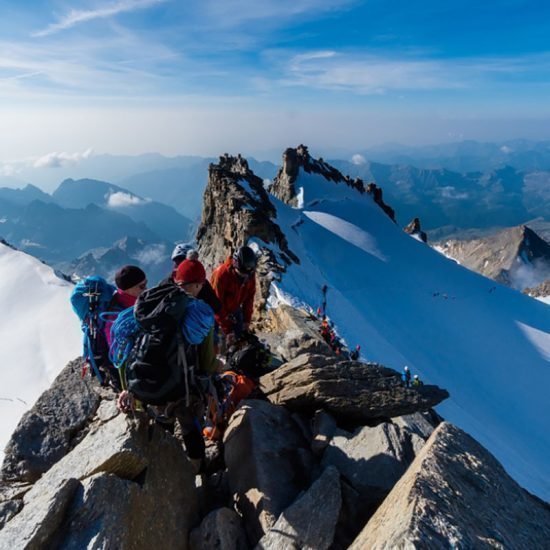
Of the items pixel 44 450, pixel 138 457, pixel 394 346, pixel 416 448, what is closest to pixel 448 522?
pixel 416 448

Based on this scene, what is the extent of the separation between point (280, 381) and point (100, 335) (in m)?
3.33

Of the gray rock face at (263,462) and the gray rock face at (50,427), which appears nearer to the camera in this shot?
the gray rock face at (263,462)

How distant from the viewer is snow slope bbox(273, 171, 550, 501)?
986 inches

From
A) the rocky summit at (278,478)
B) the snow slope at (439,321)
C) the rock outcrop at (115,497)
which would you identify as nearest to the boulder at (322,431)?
the rocky summit at (278,478)

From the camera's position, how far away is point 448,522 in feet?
13.0

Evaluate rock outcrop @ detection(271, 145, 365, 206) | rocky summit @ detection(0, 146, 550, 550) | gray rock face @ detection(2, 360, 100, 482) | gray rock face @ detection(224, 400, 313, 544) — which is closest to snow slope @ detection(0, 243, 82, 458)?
gray rock face @ detection(2, 360, 100, 482)

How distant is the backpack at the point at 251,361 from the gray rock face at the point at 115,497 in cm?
295

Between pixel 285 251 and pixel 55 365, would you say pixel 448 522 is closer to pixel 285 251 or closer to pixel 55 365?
pixel 55 365

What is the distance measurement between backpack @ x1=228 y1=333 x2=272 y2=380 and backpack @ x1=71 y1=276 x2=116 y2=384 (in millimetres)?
2933

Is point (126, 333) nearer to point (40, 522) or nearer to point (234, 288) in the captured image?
point (40, 522)

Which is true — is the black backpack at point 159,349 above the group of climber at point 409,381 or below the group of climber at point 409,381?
above

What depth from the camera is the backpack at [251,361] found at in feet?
28.1

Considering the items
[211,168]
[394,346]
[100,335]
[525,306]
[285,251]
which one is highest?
[100,335]

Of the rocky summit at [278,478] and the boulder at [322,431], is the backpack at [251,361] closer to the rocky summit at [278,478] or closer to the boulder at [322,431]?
the rocky summit at [278,478]
